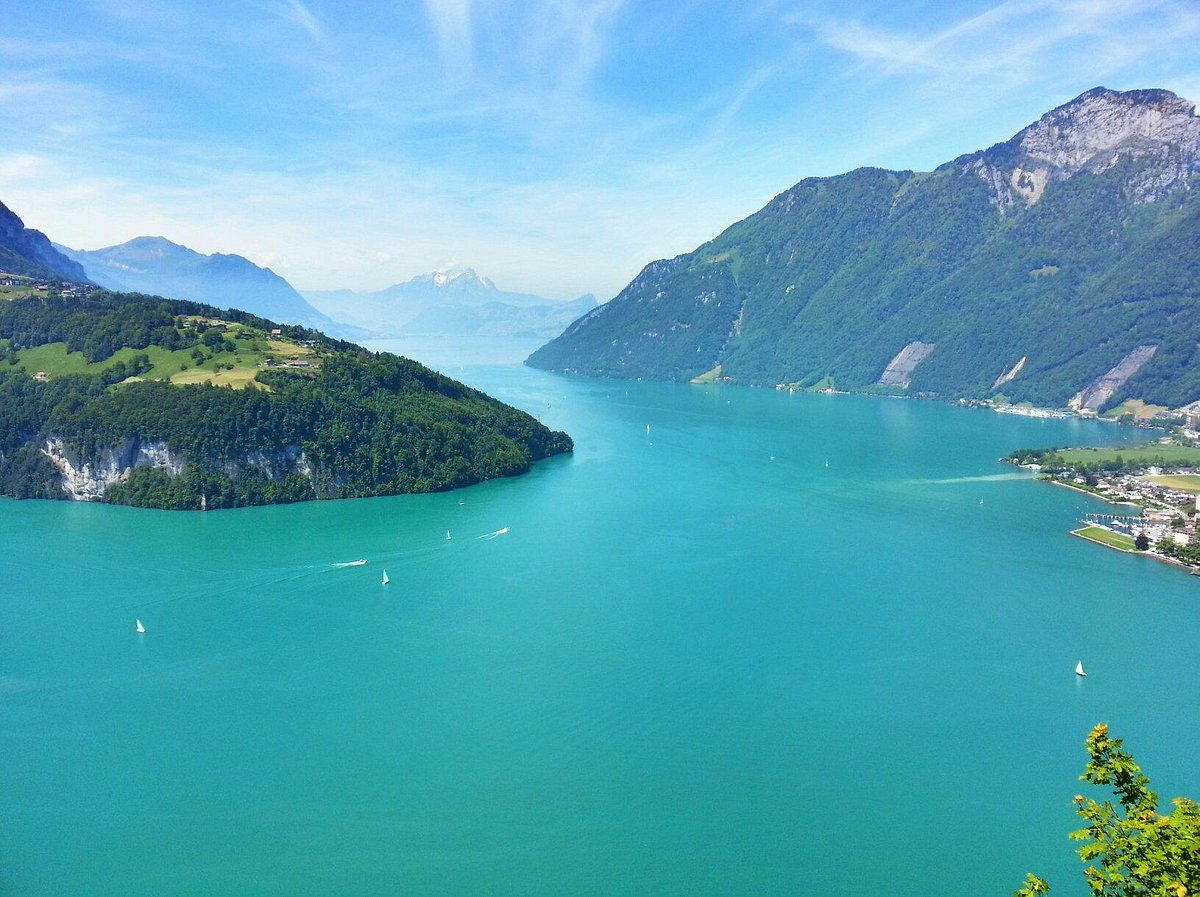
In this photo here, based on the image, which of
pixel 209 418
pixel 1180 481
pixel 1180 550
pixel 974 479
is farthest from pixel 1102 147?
pixel 209 418

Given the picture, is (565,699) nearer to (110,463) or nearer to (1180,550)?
(1180,550)

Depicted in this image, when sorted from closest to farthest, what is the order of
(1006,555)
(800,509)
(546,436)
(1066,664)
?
(1066,664), (1006,555), (800,509), (546,436)

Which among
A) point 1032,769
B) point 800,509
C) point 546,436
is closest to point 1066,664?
point 1032,769

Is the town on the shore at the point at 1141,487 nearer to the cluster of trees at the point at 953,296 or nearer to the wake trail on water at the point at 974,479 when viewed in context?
the wake trail on water at the point at 974,479

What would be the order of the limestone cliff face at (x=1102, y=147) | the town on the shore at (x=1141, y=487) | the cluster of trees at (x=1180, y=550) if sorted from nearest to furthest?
the cluster of trees at (x=1180, y=550) < the town on the shore at (x=1141, y=487) < the limestone cliff face at (x=1102, y=147)

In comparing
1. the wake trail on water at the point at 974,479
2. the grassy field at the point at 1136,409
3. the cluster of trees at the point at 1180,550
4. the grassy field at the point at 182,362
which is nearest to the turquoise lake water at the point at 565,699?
the cluster of trees at the point at 1180,550

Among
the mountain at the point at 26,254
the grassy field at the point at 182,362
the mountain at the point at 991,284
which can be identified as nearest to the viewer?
the grassy field at the point at 182,362

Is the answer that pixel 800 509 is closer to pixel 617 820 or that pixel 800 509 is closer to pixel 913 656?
pixel 913 656

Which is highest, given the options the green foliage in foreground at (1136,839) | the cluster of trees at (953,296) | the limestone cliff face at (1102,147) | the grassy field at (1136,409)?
the limestone cliff face at (1102,147)
